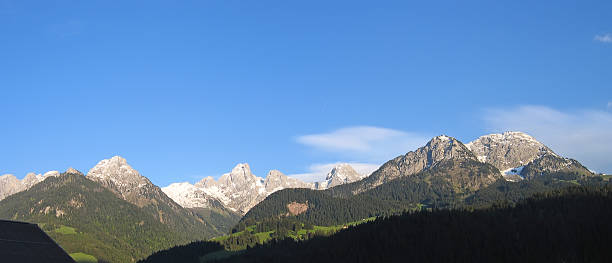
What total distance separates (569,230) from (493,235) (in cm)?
2583

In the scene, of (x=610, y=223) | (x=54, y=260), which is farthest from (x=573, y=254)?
(x=54, y=260)

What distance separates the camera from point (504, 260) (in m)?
173

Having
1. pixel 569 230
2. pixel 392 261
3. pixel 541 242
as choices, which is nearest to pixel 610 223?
pixel 569 230

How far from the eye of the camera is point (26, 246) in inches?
4865

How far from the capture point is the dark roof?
116606mm

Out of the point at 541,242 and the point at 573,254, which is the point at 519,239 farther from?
the point at 573,254

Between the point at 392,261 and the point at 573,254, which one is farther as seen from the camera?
the point at 392,261

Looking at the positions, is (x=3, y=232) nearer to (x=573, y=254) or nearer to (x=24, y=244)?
(x=24, y=244)

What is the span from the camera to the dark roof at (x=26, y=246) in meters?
117

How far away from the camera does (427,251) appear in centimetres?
19975

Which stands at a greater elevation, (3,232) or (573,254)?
(3,232)

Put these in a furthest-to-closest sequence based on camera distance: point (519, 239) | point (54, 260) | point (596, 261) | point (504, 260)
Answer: point (519, 239), point (504, 260), point (596, 261), point (54, 260)

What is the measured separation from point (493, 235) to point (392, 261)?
127 ft

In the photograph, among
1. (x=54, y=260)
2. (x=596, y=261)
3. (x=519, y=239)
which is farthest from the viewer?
(x=519, y=239)
